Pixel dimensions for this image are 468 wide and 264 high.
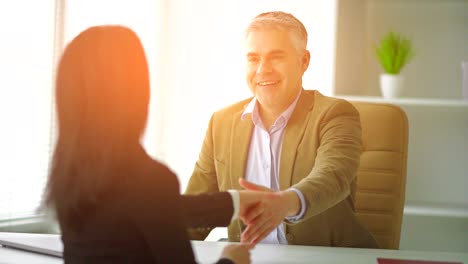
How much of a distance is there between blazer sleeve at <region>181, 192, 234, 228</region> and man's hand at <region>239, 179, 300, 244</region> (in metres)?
0.13

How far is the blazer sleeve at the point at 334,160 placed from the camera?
173 cm

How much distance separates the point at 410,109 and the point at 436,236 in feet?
2.22

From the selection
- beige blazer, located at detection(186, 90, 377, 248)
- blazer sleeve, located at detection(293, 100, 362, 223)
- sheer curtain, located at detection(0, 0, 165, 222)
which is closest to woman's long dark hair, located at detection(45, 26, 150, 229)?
blazer sleeve, located at detection(293, 100, 362, 223)

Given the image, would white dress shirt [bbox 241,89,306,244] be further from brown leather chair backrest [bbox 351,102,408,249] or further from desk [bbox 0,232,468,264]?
desk [bbox 0,232,468,264]

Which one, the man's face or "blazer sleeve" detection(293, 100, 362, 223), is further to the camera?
the man's face

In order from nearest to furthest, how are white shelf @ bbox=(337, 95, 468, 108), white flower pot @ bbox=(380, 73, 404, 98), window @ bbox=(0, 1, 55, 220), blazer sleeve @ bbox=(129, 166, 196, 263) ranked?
1. blazer sleeve @ bbox=(129, 166, 196, 263)
2. window @ bbox=(0, 1, 55, 220)
3. white shelf @ bbox=(337, 95, 468, 108)
4. white flower pot @ bbox=(380, 73, 404, 98)

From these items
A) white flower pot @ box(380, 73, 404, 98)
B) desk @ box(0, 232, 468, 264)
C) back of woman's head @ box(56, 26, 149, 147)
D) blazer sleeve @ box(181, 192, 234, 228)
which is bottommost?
desk @ box(0, 232, 468, 264)

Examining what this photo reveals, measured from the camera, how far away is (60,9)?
2.93 m

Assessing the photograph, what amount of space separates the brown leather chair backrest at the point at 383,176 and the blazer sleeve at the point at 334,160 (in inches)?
8.1

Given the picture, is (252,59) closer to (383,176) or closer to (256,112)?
(256,112)

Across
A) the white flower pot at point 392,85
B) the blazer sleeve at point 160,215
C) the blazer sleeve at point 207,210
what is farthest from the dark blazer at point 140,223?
the white flower pot at point 392,85

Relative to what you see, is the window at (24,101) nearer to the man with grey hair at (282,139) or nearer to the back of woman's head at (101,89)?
the man with grey hair at (282,139)

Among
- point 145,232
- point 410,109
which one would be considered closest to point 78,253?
point 145,232

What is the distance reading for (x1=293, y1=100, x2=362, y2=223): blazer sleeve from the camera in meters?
1.73
